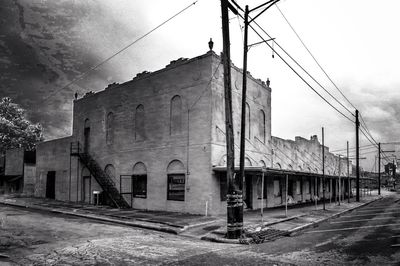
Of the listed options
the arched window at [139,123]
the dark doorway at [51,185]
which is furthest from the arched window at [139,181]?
the dark doorway at [51,185]

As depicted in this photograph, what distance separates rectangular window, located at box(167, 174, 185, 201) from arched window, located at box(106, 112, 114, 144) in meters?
8.27

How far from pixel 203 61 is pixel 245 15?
271 inches

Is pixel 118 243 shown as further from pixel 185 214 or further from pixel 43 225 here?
pixel 185 214

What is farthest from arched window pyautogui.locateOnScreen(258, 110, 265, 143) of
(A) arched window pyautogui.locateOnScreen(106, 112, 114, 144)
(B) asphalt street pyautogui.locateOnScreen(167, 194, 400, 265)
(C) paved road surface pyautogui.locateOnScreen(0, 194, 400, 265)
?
(B) asphalt street pyautogui.locateOnScreen(167, 194, 400, 265)

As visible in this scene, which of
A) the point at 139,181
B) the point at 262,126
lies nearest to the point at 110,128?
the point at 139,181

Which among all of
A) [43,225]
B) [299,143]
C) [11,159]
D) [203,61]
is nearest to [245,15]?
[203,61]

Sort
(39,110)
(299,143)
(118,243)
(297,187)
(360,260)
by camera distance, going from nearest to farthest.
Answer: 1. (360,260)
2. (118,243)
3. (297,187)
4. (299,143)
5. (39,110)

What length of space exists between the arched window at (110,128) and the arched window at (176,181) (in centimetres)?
803

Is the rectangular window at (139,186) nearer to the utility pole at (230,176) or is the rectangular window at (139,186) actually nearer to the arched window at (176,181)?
the arched window at (176,181)

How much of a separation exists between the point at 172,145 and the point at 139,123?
4316 millimetres

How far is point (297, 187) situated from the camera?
3209 cm

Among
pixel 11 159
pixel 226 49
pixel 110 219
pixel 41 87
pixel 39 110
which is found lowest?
pixel 110 219

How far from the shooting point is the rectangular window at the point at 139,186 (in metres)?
23.8

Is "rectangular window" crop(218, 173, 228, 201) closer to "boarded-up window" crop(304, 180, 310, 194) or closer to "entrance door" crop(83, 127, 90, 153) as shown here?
"entrance door" crop(83, 127, 90, 153)
